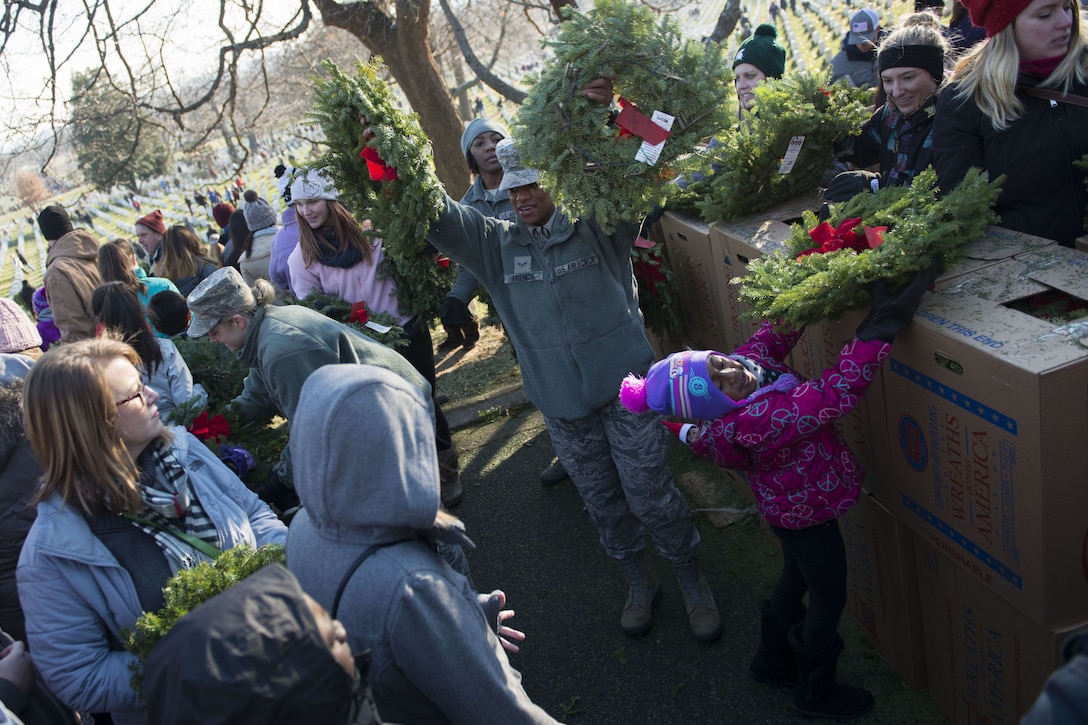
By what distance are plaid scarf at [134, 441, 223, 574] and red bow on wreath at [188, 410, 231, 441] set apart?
1.18 m

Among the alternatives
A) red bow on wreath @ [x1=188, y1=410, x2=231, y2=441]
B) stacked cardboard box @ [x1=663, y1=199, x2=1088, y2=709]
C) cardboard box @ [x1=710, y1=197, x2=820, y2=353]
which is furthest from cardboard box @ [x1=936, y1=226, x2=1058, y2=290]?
red bow on wreath @ [x1=188, y1=410, x2=231, y2=441]

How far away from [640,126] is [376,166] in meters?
1.01

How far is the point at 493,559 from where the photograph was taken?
172 inches

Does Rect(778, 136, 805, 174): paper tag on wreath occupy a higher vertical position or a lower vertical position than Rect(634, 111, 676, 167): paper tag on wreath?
lower

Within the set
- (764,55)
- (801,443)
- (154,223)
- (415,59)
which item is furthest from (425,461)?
(415,59)

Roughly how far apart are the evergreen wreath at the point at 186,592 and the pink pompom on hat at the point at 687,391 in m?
1.23

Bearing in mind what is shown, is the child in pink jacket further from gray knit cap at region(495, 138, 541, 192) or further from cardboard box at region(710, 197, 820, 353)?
gray knit cap at region(495, 138, 541, 192)

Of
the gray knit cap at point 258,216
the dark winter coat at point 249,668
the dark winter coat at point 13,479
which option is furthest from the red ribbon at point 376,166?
the gray knit cap at point 258,216

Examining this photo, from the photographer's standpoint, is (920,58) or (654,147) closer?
(654,147)

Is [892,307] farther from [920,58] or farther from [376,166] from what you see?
[376,166]

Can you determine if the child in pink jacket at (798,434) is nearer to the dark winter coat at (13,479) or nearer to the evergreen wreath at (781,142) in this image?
the evergreen wreath at (781,142)

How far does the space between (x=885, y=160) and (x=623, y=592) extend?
241cm

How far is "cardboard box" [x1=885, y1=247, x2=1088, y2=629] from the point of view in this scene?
1904mm

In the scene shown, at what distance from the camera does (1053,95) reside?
260 cm
